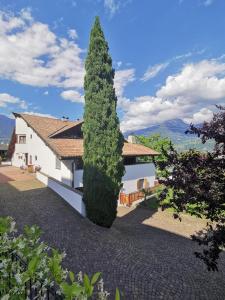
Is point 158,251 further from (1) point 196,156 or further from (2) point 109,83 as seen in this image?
(2) point 109,83

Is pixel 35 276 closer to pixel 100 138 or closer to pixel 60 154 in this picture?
pixel 100 138

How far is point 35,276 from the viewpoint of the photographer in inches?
147

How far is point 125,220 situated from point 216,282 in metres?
9.40

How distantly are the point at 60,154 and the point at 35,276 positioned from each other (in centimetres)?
1940

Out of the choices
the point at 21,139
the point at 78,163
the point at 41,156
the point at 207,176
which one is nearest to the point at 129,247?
the point at 207,176

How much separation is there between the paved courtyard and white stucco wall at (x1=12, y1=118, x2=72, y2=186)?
11.2ft

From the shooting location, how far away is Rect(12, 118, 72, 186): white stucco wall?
24344mm

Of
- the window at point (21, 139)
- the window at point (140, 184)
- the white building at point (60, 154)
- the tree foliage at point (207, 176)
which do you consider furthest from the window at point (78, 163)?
the tree foliage at point (207, 176)

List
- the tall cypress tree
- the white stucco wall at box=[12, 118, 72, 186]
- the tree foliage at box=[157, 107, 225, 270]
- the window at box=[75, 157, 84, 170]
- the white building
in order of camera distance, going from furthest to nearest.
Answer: the white stucco wall at box=[12, 118, 72, 186] < the window at box=[75, 157, 84, 170] < the white building < the tall cypress tree < the tree foliage at box=[157, 107, 225, 270]

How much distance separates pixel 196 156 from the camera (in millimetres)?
7652

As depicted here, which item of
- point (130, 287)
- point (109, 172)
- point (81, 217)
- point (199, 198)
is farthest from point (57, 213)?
point (199, 198)

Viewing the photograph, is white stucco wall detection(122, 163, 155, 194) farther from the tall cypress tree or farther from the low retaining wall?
the tall cypress tree

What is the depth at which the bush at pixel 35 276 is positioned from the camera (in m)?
3.09

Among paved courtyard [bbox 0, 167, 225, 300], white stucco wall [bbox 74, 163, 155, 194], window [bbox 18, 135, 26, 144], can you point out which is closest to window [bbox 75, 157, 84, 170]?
paved courtyard [bbox 0, 167, 225, 300]
